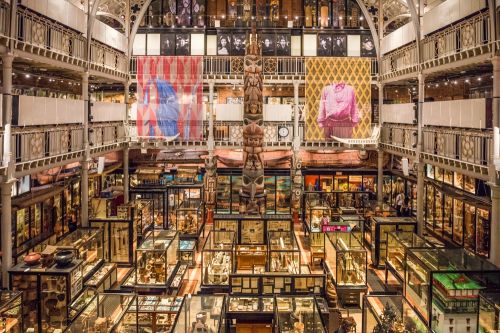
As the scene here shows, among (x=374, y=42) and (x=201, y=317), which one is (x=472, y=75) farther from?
(x=201, y=317)

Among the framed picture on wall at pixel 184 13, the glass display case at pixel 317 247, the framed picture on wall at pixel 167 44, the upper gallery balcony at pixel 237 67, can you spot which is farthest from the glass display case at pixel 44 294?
the framed picture on wall at pixel 184 13

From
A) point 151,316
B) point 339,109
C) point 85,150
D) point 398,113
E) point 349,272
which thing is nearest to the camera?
point 151,316

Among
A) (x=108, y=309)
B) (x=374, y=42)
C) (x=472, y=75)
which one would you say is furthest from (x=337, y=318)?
(x=374, y=42)

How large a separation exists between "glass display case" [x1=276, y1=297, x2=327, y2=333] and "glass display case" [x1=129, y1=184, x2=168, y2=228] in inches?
487

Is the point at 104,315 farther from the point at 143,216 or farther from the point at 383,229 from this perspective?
the point at 143,216

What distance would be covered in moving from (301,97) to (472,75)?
34.6 feet

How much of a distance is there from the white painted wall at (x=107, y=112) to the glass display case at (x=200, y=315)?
35.0ft

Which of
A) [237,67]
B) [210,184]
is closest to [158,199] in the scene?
[210,184]

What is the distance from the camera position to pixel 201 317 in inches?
398

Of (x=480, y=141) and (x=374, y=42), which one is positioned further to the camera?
(x=374, y=42)

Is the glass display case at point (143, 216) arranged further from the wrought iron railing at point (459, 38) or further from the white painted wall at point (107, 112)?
the wrought iron railing at point (459, 38)

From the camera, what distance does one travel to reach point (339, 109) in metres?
23.3

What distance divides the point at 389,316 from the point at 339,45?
1864 cm

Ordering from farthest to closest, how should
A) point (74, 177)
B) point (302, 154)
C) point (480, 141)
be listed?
point (302, 154), point (74, 177), point (480, 141)
